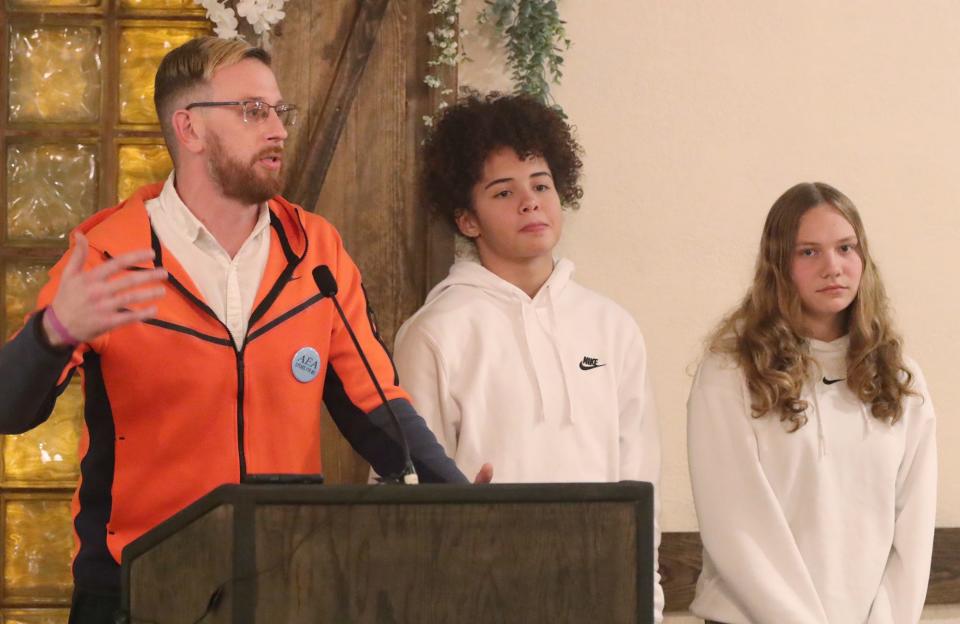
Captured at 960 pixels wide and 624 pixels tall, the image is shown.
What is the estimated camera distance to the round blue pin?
2.53 meters

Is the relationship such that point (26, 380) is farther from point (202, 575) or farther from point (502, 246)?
point (502, 246)

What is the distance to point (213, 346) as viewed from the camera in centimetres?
246

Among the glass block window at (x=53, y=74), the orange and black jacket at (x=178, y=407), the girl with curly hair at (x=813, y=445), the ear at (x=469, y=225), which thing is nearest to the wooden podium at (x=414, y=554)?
the orange and black jacket at (x=178, y=407)

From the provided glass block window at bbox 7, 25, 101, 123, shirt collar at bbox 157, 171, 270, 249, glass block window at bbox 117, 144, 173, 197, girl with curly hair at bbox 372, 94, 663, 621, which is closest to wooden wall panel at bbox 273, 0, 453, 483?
girl with curly hair at bbox 372, 94, 663, 621

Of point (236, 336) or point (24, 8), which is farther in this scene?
point (24, 8)

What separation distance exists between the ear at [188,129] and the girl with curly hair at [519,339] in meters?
0.80

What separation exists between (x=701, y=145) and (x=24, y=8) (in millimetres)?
1958

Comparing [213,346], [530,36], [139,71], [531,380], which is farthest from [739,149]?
[213,346]

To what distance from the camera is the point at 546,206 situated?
3287 mm

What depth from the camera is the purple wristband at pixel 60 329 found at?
2.00 m

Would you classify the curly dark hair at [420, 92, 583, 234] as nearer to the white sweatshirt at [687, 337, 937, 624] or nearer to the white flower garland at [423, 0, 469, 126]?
the white flower garland at [423, 0, 469, 126]

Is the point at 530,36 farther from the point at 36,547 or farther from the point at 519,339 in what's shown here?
the point at 36,547

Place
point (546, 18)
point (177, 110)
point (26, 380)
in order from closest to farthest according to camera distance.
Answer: point (26, 380), point (177, 110), point (546, 18)

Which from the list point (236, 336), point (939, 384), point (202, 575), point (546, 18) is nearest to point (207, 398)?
point (236, 336)
